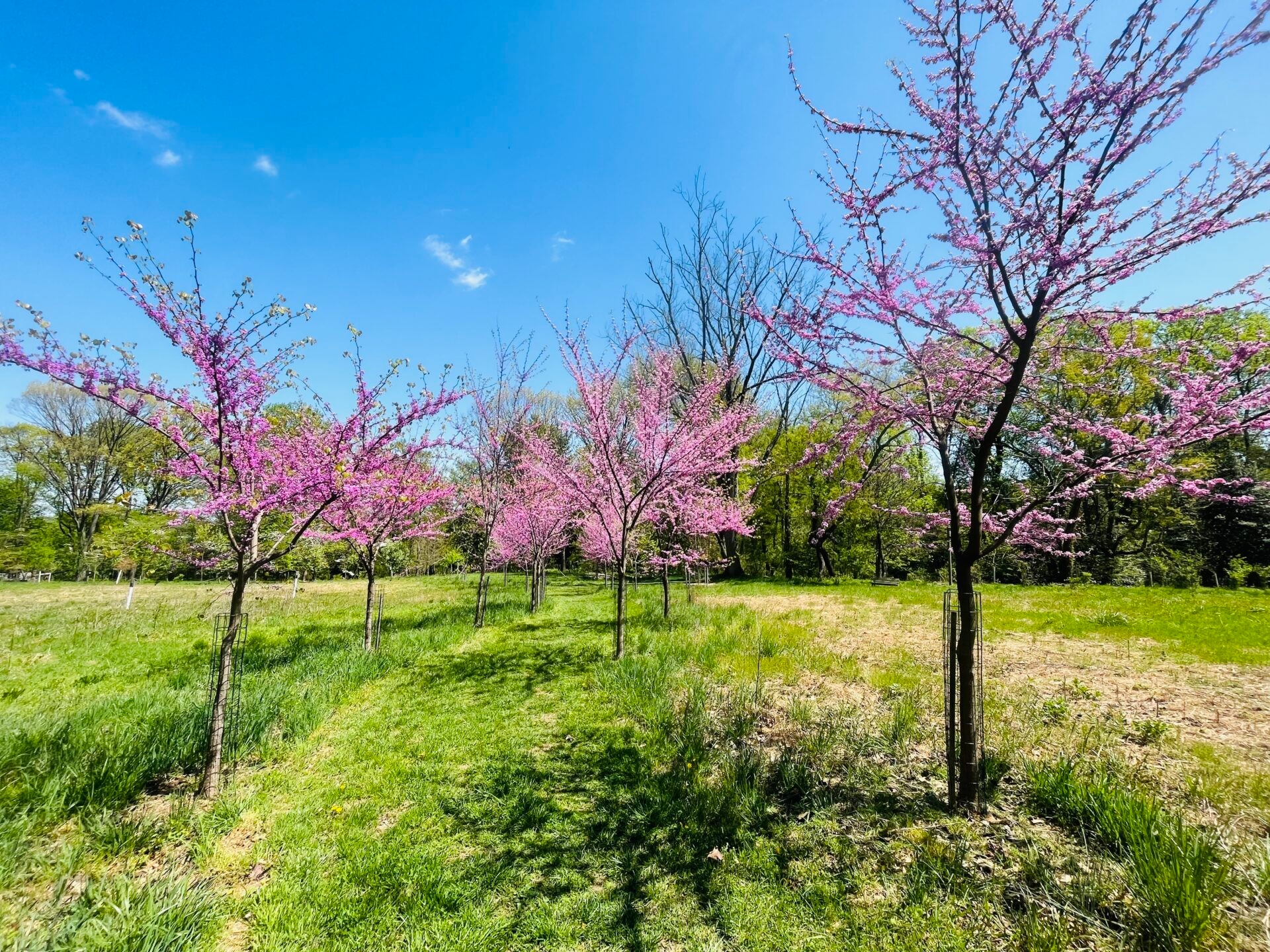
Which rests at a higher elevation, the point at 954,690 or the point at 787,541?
the point at 787,541

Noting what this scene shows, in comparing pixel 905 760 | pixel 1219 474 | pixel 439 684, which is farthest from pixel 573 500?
pixel 1219 474

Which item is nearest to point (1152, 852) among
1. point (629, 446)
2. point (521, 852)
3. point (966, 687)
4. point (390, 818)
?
point (966, 687)

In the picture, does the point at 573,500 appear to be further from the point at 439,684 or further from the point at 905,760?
the point at 905,760

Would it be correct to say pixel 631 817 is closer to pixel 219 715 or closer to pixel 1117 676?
pixel 219 715

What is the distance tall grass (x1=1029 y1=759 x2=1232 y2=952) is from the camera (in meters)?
2.09

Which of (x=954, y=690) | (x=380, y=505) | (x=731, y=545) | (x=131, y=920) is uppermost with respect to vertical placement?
(x=380, y=505)

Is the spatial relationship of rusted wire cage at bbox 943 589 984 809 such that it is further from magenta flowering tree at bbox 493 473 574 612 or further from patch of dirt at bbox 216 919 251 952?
magenta flowering tree at bbox 493 473 574 612

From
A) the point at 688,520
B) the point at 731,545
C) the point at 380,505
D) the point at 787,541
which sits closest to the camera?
the point at 380,505

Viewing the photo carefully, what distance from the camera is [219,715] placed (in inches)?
151

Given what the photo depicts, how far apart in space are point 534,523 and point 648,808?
10.3 meters

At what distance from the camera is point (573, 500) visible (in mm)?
9617

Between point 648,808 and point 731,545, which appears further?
point 731,545

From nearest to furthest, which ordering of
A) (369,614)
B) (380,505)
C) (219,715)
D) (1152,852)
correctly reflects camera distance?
(1152,852), (219,715), (369,614), (380,505)

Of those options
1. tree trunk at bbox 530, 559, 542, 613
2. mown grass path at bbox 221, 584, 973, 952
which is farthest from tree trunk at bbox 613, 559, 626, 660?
tree trunk at bbox 530, 559, 542, 613
